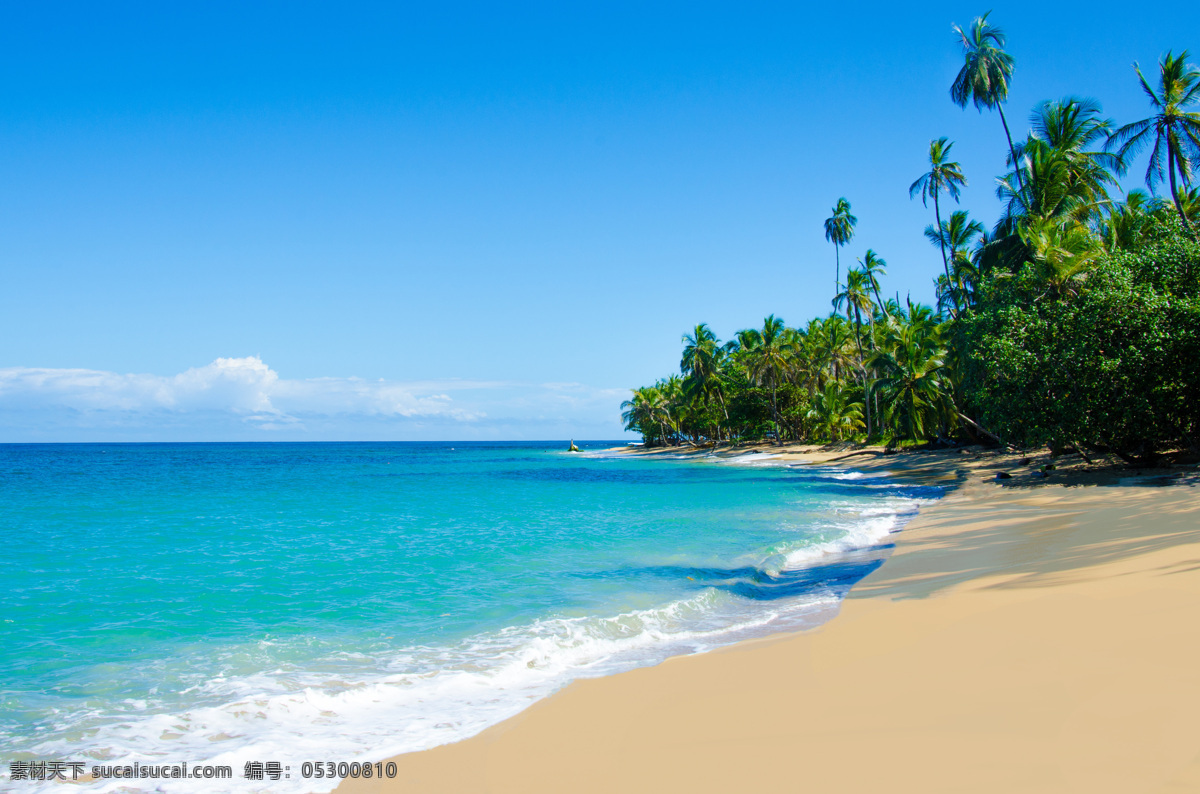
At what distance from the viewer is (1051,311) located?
64.8 ft

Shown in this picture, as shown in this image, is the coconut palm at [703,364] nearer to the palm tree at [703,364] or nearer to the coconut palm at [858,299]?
the palm tree at [703,364]

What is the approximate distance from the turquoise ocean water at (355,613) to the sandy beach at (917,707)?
73cm

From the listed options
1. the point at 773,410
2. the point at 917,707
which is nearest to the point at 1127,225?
the point at 917,707

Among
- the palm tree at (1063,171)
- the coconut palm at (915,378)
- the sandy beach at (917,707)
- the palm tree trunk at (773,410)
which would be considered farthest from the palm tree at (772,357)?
the sandy beach at (917,707)

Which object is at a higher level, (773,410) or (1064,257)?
(1064,257)

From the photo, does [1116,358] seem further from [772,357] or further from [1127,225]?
[772,357]

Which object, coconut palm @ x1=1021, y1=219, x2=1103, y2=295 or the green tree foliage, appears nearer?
the green tree foliage

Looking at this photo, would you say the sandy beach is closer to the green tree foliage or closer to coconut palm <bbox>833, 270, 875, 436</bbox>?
the green tree foliage

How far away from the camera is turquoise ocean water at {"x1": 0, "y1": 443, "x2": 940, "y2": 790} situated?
18.0 feet

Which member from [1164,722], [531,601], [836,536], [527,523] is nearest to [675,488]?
[527,523]

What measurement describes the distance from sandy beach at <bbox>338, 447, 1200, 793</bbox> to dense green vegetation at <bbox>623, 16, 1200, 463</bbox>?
39.0ft

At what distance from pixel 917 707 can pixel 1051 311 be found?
64.9 ft

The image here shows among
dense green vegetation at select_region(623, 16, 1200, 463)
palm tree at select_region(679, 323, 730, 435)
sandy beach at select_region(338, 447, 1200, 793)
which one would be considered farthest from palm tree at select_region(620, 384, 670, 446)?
sandy beach at select_region(338, 447, 1200, 793)

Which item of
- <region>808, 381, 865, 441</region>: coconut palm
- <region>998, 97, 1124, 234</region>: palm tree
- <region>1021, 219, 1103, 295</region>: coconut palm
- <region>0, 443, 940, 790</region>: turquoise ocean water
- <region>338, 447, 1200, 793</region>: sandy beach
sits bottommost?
<region>0, 443, 940, 790</region>: turquoise ocean water
